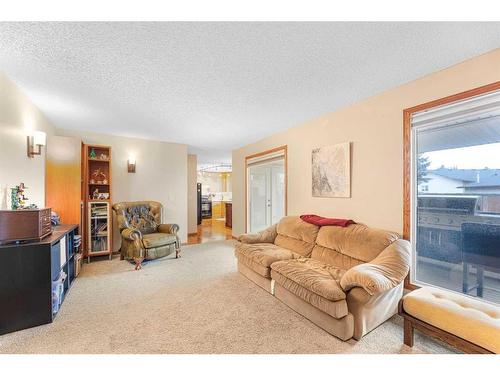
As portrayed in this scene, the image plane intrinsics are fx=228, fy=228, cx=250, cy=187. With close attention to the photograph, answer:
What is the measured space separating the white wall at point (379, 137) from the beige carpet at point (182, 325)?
4.02ft

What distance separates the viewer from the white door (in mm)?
5543

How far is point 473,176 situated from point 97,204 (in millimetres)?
5354

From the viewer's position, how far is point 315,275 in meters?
2.22

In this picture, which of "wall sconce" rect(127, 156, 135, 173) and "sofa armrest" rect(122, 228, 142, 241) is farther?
"wall sconce" rect(127, 156, 135, 173)

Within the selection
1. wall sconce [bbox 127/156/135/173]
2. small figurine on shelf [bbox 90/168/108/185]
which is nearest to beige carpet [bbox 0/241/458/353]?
small figurine on shelf [bbox 90/168/108/185]

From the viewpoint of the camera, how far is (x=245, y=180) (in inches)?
223

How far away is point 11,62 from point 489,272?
15.3ft

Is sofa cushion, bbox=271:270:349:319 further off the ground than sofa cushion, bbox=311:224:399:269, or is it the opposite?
sofa cushion, bbox=311:224:399:269

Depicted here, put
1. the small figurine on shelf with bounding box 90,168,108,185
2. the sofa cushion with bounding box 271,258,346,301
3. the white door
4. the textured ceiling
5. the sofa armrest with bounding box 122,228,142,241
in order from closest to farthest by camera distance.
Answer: the textured ceiling < the sofa cushion with bounding box 271,258,346,301 < the sofa armrest with bounding box 122,228,142,241 < the small figurine on shelf with bounding box 90,168,108,185 < the white door

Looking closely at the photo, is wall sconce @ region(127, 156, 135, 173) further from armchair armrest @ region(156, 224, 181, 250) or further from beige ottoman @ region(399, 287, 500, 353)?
beige ottoman @ region(399, 287, 500, 353)

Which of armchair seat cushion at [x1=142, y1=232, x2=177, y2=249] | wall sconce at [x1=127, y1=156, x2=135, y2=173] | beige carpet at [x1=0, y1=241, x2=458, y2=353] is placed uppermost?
wall sconce at [x1=127, y1=156, x2=135, y2=173]

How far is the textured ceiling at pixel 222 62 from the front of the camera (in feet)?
5.30

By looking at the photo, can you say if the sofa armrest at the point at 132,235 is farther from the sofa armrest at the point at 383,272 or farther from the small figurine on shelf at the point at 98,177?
the sofa armrest at the point at 383,272
